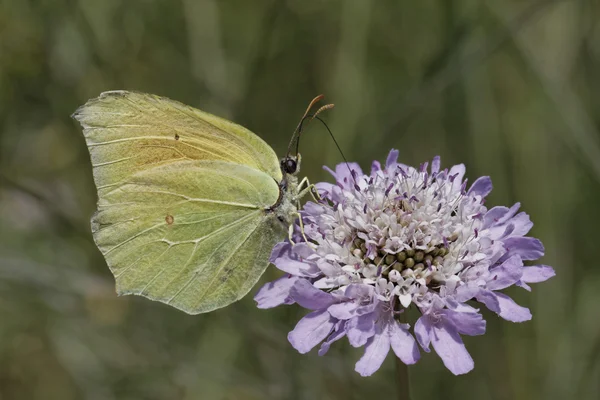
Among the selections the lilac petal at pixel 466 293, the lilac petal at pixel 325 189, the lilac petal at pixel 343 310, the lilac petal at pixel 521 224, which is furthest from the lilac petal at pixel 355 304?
the lilac petal at pixel 521 224

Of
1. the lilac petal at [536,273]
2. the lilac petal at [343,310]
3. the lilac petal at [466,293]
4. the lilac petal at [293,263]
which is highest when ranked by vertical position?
the lilac petal at [536,273]

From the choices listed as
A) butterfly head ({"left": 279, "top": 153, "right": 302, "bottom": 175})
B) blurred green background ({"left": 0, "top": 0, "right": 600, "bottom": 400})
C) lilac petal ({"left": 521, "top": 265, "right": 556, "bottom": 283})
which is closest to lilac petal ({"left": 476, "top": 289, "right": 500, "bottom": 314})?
lilac petal ({"left": 521, "top": 265, "right": 556, "bottom": 283})

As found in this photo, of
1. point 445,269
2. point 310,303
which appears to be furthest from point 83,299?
point 445,269

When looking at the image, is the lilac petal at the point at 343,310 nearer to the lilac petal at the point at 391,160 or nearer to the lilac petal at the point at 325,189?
the lilac petal at the point at 325,189

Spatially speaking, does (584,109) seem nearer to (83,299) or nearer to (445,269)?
(445,269)

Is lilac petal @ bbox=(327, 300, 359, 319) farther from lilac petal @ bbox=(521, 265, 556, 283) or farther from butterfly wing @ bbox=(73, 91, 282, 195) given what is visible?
butterfly wing @ bbox=(73, 91, 282, 195)

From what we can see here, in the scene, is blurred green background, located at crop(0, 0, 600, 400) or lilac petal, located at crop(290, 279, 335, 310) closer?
lilac petal, located at crop(290, 279, 335, 310)

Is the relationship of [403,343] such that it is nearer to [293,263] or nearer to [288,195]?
[293,263]

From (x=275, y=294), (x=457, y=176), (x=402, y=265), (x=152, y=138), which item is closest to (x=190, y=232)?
(x=152, y=138)
